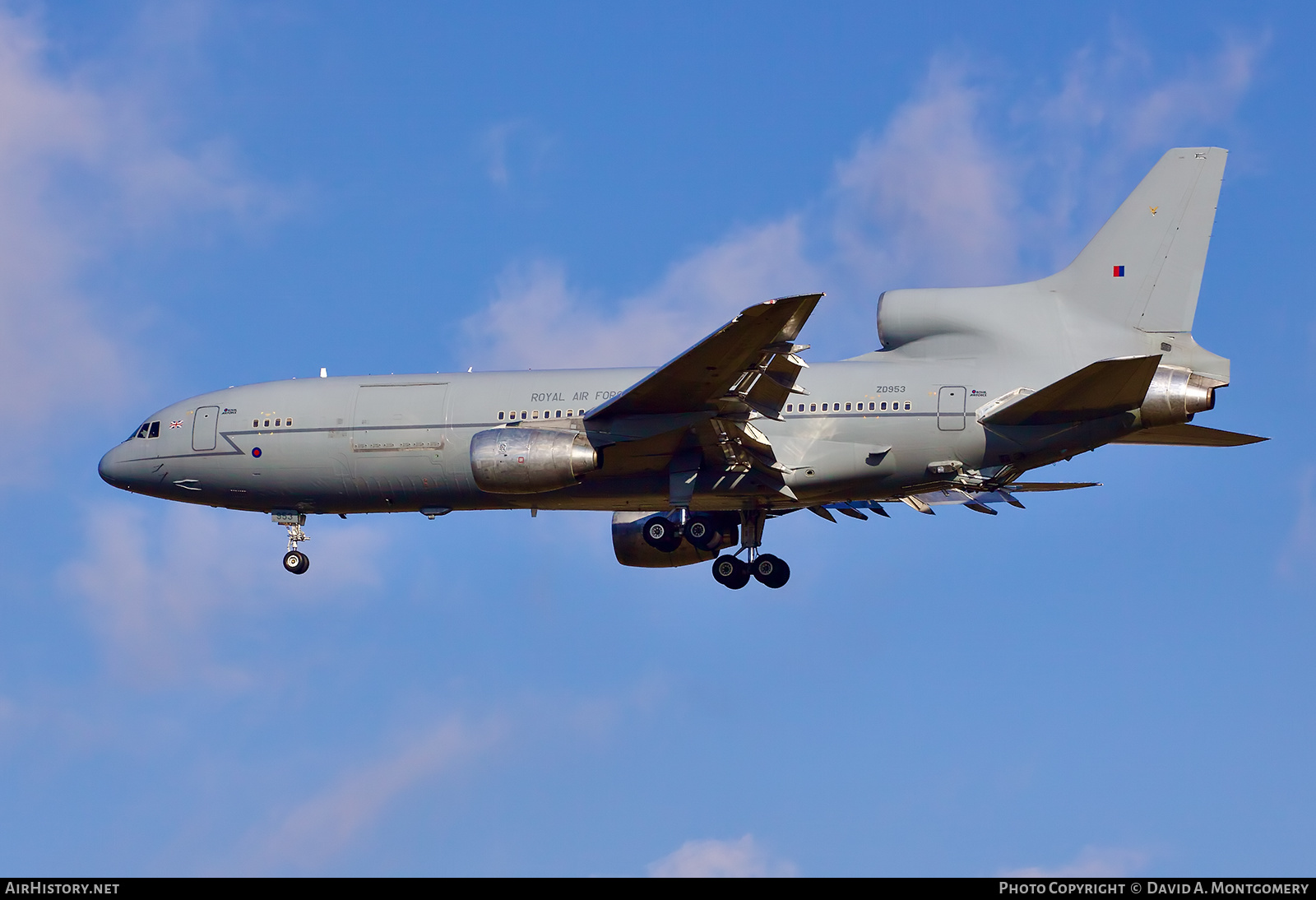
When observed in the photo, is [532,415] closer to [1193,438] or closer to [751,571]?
[751,571]

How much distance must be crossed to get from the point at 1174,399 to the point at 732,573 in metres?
10.7

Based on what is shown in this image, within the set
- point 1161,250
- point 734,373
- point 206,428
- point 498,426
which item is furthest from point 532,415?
point 1161,250

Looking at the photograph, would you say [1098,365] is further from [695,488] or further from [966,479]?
[695,488]

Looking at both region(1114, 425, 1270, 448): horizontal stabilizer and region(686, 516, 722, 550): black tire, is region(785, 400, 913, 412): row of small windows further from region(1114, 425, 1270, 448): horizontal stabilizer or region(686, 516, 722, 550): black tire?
region(1114, 425, 1270, 448): horizontal stabilizer

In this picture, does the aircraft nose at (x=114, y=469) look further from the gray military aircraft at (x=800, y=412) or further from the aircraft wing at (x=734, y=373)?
the aircraft wing at (x=734, y=373)

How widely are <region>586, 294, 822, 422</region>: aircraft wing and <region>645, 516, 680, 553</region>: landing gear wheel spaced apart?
12.0 feet

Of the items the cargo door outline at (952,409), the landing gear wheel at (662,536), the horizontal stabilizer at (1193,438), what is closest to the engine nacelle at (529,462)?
the landing gear wheel at (662,536)

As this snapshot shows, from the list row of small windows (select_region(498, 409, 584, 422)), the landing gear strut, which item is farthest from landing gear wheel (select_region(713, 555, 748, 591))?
row of small windows (select_region(498, 409, 584, 422))

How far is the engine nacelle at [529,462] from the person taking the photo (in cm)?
3098

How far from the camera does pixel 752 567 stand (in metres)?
35.2

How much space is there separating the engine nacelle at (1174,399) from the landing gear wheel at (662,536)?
10390mm

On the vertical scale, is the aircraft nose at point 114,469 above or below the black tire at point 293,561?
above

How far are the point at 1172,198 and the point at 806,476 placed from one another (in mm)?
9160
